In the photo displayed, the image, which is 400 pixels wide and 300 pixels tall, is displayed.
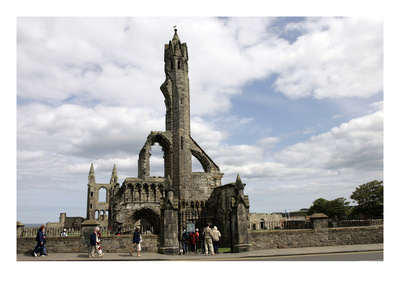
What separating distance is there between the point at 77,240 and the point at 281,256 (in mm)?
9216

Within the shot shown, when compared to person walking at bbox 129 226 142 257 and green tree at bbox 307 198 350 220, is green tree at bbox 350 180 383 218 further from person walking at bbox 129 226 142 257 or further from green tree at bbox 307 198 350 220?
person walking at bbox 129 226 142 257

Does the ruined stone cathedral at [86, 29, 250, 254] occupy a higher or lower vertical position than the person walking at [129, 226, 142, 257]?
higher

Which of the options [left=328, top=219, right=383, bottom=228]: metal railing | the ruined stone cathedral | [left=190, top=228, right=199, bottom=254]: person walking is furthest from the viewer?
the ruined stone cathedral

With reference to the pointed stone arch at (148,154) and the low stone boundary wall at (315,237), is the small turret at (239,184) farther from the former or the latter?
the pointed stone arch at (148,154)

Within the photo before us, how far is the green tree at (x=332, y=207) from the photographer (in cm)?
5709

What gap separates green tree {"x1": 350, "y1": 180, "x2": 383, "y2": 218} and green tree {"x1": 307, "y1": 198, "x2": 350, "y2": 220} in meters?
7.03

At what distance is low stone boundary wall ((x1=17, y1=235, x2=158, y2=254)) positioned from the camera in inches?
563

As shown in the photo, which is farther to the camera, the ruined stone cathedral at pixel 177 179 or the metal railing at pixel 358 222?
the ruined stone cathedral at pixel 177 179

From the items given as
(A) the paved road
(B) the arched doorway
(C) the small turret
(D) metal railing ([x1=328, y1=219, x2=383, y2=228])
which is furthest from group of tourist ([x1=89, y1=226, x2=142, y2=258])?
(B) the arched doorway

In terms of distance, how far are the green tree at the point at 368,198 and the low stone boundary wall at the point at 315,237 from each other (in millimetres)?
34340

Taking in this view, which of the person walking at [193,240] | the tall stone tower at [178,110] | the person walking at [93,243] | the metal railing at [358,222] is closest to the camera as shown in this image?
the person walking at [93,243]

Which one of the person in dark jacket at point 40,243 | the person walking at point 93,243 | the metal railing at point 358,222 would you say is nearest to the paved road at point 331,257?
the metal railing at point 358,222

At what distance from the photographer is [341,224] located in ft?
59.6

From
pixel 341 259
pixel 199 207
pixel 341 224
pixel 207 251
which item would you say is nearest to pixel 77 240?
pixel 207 251
